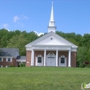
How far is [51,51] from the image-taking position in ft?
156

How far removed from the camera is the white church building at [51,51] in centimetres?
4584

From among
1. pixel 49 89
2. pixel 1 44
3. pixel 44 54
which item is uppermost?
pixel 1 44

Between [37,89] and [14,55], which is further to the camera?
[14,55]

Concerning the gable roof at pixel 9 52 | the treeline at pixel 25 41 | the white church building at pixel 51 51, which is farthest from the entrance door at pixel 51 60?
the gable roof at pixel 9 52

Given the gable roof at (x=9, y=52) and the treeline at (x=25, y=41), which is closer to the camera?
the treeline at (x=25, y=41)

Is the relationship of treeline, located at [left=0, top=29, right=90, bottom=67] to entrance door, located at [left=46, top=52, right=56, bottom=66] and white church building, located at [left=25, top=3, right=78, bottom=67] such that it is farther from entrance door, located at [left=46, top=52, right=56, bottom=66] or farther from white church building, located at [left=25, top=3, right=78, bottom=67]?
entrance door, located at [left=46, top=52, right=56, bottom=66]

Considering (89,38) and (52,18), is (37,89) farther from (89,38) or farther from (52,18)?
(89,38)

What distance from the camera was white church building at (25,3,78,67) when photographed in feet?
150

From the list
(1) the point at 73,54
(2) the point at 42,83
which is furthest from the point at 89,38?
(2) the point at 42,83

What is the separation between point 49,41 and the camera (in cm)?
4691

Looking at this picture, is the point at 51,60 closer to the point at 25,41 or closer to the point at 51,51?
the point at 51,51

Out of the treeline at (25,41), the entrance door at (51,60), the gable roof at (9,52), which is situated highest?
the treeline at (25,41)

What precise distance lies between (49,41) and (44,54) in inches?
110

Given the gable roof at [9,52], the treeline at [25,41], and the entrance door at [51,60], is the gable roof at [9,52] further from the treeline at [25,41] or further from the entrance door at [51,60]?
the entrance door at [51,60]
